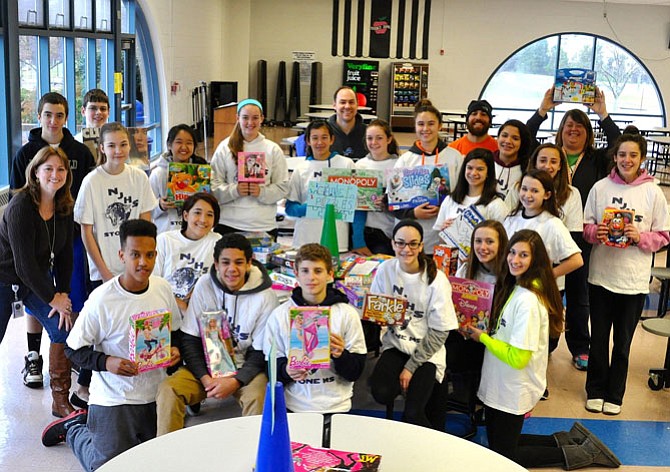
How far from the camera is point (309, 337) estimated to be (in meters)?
3.23

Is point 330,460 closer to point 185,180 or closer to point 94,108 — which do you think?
point 185,180

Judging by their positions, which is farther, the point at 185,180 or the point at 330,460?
the point at 185,180

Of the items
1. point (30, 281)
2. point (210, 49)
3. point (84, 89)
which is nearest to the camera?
point (30, 281)

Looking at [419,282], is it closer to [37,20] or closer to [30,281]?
[30,281]

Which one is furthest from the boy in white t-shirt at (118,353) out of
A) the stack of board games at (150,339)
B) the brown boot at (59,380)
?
the brown boot at (59,380)

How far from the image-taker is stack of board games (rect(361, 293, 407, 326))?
12.6ft

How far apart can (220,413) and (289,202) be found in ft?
4.57

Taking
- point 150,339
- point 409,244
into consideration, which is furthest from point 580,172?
point 150,339

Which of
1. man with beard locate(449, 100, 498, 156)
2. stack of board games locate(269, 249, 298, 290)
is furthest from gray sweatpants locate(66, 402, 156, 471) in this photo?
man with beard locate(449, 100, 498, 156)

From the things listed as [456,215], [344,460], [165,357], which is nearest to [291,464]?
[344,460]

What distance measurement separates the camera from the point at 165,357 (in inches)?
133

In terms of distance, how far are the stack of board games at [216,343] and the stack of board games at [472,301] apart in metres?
1.20

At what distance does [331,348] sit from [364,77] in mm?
17555

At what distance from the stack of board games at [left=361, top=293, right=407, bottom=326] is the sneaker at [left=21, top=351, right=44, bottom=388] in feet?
7.00
